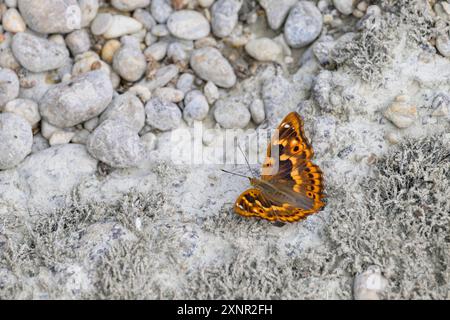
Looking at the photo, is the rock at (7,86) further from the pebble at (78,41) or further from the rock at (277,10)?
the rock at (277,10)

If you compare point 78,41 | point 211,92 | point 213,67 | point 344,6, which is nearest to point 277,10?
point 344,6

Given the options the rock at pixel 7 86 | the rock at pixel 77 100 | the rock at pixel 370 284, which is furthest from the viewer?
the rock at pixel 7 86

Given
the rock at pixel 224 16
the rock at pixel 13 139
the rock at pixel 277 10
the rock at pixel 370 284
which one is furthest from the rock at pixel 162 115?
the rock at pixel 370 284

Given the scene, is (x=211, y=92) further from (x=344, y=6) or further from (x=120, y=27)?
(x=344, y=6)

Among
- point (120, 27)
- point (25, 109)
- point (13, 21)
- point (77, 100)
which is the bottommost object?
point (25, 109)

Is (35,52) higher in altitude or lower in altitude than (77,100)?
higher

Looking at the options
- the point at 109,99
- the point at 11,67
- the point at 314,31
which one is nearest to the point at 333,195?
the point at 314,31
